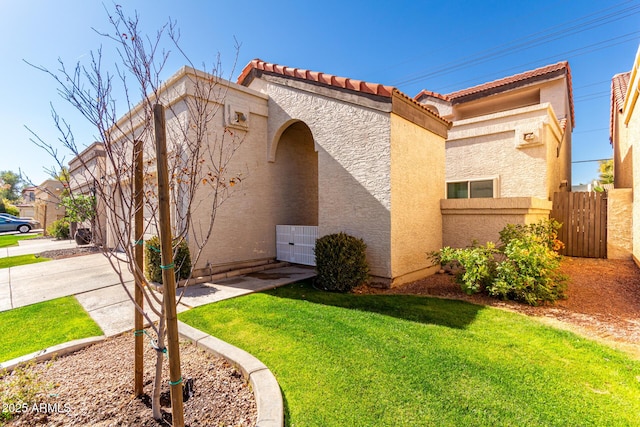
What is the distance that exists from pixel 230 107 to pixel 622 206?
1281 centimetres

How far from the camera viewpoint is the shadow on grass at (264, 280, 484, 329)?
4906mm

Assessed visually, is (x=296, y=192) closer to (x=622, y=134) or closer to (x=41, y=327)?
(x=41, y=327)

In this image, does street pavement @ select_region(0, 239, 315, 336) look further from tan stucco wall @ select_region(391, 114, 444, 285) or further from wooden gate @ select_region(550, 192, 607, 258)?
wooden gate @ select_region(550, 192, 607, 258)

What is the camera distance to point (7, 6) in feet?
13.9

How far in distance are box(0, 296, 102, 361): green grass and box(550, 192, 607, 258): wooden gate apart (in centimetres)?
1391

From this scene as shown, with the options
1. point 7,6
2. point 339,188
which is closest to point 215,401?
point 339,188

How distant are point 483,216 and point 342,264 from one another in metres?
4.52

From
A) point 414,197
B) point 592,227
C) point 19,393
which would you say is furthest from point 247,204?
point 592,227

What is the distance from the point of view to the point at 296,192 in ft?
34.6

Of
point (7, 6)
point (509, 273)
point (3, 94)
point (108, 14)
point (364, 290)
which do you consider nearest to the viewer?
point (108, 14)

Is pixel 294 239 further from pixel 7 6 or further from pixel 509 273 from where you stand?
pixel 7 6

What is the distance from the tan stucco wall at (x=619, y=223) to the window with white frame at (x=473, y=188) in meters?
3.44

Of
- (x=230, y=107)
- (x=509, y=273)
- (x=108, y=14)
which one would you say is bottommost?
(x=509, y=273)

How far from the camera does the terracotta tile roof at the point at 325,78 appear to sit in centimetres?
689
